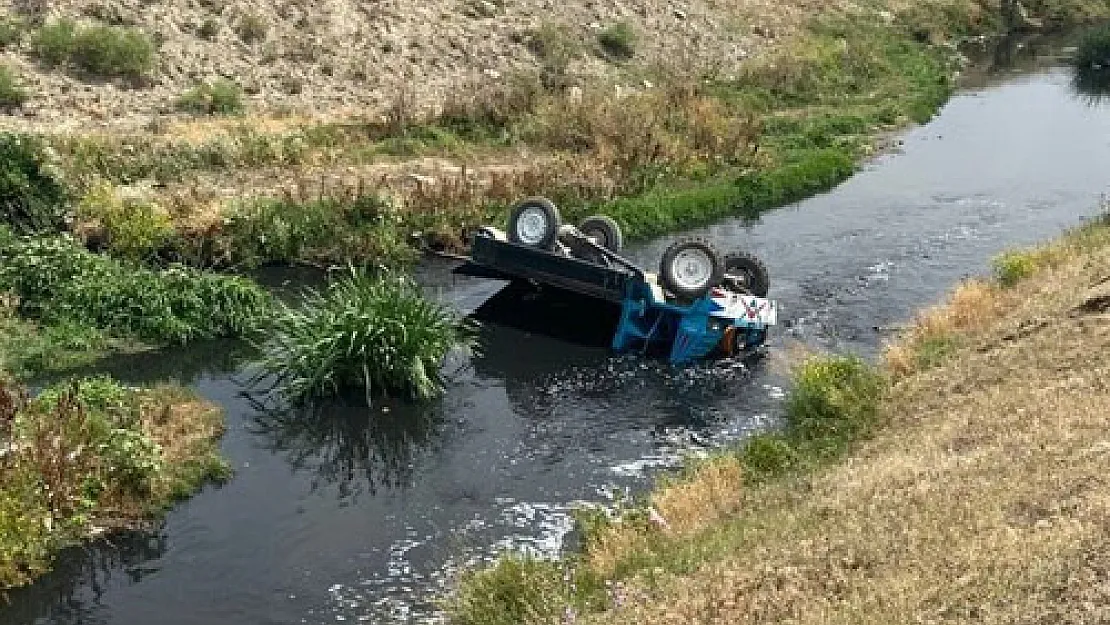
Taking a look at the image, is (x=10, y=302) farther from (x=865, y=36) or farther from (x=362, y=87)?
(x=865, y=36)

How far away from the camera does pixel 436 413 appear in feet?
66.8

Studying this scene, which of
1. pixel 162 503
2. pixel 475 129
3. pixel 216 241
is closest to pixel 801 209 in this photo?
pixel 475 129

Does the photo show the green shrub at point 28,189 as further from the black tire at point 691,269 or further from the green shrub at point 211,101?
the black tire at point 691,269

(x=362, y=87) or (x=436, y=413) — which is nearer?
(x=436, y=413)

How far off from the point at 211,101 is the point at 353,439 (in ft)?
60.2

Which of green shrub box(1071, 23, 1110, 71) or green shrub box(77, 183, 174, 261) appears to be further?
green shrub box(1071, 23, 1110, 71)

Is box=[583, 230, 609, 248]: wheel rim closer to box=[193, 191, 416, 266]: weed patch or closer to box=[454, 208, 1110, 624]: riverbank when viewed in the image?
box=[193, 191, 416, 266]: weed patch

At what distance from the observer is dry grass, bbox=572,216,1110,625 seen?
9.66m

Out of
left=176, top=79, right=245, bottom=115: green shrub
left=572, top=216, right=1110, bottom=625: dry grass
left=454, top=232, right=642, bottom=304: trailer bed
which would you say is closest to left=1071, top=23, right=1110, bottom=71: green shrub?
left=176, top=79, right=245, bottom=115: green shrub

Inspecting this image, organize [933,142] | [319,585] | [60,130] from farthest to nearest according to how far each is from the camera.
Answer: [933,142] → [60,130] → [319,585]

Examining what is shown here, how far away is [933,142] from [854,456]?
2936 cm

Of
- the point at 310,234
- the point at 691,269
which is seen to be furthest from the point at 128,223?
the point at 691,269

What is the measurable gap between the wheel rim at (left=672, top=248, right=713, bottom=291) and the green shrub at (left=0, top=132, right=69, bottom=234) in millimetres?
13031

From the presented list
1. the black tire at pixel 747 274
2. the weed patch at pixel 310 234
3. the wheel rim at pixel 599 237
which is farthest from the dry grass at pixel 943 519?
the weed patch at pixel 310 234
